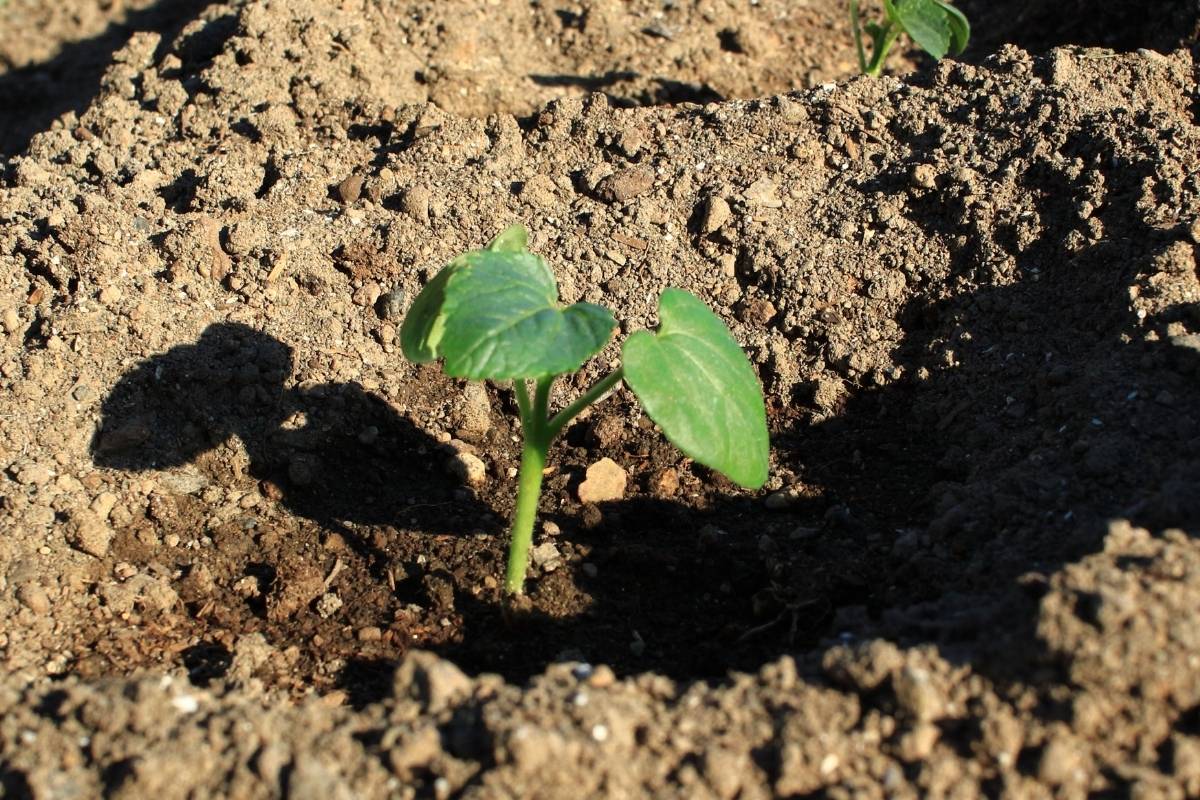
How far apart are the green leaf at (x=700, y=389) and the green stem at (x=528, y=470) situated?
0.22 meters

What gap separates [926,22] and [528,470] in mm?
1937

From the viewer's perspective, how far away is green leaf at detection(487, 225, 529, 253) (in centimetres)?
216

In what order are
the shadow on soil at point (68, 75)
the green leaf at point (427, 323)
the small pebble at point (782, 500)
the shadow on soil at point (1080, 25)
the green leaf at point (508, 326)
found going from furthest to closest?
the shadow on soil at point (68, 75) → the shadow on soil at point (1080, 25) → the small pebble at point (782, 500) → the green leaf at point (427, 323) → the green leaf at point (508, 326)

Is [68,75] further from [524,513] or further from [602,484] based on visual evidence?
[524,513]

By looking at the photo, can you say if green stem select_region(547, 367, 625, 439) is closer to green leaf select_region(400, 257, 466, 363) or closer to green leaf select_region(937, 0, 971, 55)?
green leaf select_region(400, 257, 466, 363)

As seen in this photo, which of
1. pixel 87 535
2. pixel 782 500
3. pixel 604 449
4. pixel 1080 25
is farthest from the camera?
pixel 1080 25

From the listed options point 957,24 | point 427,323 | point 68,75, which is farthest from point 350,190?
point 68,75

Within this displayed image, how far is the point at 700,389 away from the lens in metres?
1.90

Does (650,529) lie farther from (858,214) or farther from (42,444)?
(42,444)

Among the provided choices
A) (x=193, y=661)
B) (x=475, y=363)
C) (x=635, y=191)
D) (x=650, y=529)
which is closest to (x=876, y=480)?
(x=650, y=529)

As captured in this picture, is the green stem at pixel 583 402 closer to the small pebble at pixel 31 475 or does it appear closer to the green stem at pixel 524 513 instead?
the green stem at pixel 524 513

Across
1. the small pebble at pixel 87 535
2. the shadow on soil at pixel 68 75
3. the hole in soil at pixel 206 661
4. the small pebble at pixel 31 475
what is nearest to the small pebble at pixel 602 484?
the hole in soil at pixel 206 661

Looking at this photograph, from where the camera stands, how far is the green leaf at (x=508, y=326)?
1.80 metres

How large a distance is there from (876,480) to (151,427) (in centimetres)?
153
